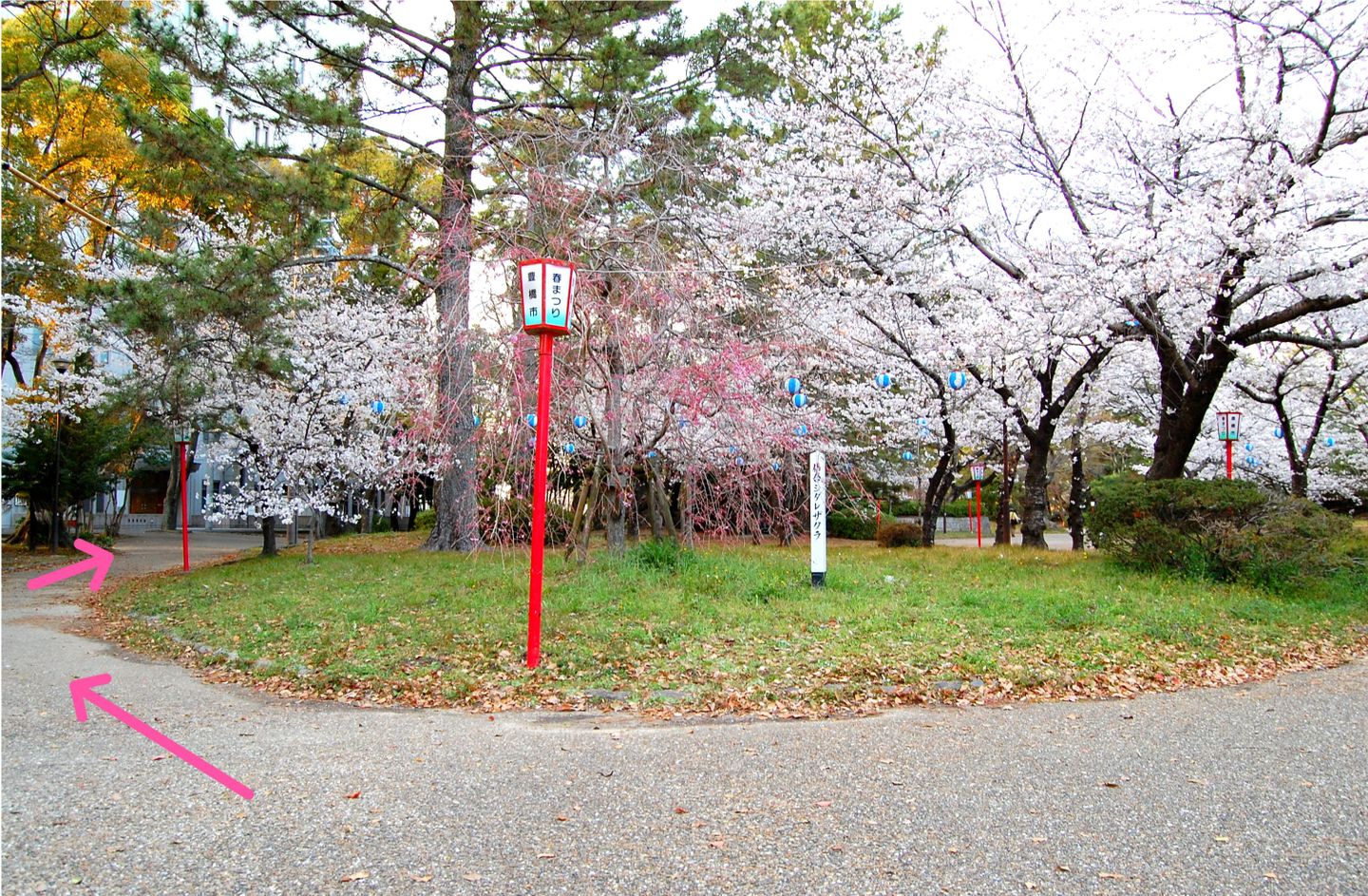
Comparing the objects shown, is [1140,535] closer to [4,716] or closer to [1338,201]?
[1338,201]

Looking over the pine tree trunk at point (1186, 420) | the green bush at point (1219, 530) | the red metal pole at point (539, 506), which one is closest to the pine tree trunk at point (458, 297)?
the red metal pole at point (539, 506)

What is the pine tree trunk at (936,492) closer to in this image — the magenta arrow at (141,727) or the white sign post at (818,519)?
the white sign post at (818,519)

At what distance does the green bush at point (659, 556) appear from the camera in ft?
35.0

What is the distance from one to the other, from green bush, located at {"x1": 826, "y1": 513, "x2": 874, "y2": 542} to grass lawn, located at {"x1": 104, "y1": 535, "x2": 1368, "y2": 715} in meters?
16.9

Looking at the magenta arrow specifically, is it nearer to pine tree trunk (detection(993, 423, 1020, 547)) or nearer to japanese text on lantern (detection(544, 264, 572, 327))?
japanese text on lantern (detection(544, 264, 572, 327))

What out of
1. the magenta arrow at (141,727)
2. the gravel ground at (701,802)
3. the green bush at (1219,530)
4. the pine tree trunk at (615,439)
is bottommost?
the magenta arrow at (141,727)

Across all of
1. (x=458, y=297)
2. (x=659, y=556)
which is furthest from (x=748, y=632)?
(x=458, y=297)

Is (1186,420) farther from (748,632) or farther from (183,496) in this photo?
(183,496)

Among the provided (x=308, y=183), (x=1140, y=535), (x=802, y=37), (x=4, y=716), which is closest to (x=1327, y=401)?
(x=1140, y=535)

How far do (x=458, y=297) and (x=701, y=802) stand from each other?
7.01m

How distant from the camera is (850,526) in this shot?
29.8 m

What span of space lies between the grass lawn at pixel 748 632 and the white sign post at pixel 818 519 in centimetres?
21

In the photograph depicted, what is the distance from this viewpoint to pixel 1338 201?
10.6 m

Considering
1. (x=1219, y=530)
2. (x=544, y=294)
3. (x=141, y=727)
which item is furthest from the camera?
(x=1219, y=530)
